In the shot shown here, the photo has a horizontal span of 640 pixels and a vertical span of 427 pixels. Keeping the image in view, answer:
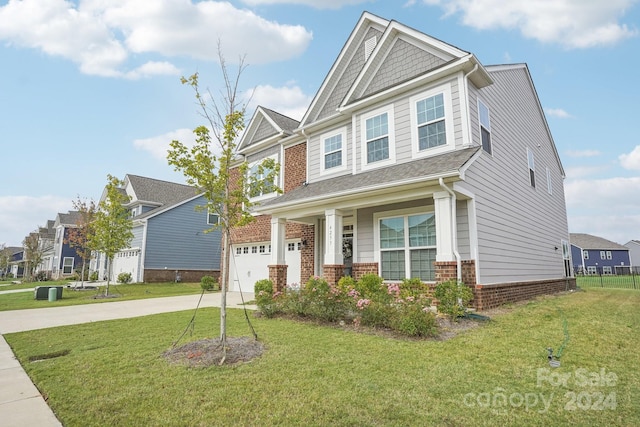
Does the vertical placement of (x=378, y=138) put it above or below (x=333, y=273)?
above

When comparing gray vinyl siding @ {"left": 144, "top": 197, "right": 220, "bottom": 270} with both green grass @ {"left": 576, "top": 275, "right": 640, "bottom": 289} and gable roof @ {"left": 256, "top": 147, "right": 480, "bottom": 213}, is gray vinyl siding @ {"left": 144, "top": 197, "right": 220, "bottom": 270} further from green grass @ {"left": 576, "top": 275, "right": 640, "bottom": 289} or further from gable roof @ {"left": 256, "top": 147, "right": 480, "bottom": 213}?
green grass @ {"left": 576, "top": 275, "right": 640, "bottom": 289}

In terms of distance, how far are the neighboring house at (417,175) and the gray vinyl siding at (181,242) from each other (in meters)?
12.5

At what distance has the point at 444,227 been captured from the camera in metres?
7.49

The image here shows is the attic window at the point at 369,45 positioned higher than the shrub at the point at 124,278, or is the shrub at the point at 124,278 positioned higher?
the attic window at the point at 369,45

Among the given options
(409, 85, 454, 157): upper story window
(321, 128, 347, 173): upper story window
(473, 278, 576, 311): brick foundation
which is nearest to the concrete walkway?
(321, 128, 347, 173): upper story window

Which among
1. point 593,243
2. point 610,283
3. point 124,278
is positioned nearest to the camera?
point 124,278

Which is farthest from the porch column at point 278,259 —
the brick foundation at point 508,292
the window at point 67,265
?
the window at point 67,265

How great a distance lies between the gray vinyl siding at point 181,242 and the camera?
23.4m

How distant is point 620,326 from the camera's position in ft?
21.1

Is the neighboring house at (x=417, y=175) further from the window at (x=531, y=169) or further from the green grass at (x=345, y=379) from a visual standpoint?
the green grass at (x=345, y=379)

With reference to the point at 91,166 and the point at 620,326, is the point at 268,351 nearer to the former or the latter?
the point at 620,326

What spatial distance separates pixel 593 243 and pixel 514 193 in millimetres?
51102

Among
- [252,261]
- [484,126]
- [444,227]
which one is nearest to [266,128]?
[252,261]

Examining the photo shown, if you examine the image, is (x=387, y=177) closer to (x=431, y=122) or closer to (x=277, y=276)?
(x=431, y=122)
